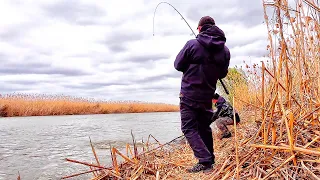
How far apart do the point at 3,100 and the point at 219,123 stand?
47.8ft

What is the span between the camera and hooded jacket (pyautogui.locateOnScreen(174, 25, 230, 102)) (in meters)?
3.12

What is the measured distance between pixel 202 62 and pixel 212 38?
26 centimetres

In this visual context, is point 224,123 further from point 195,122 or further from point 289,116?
point 289,116

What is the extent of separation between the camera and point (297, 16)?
2.59 m

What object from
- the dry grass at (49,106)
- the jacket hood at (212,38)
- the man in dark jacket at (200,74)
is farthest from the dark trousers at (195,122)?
the dry grass at (49,106)

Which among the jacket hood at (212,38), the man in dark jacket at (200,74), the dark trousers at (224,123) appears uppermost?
the jacket hood at (212,38)

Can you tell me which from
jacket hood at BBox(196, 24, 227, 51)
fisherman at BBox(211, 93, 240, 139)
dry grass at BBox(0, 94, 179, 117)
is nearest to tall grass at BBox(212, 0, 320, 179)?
jacket hood at BBox(196, 24, 227, 51)

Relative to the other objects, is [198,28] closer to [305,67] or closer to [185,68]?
[185,68]

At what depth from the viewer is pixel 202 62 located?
312cm

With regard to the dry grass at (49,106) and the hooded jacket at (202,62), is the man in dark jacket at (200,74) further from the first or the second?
the dry grass at (49,106)

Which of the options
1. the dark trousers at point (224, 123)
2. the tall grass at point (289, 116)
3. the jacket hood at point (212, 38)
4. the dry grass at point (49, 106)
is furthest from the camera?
the dry grass at point (49, 106)

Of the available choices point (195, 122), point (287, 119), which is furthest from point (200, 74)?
point (287, 119)

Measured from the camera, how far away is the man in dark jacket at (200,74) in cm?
312

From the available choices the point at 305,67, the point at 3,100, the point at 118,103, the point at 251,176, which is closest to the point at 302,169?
the point at 251,176
